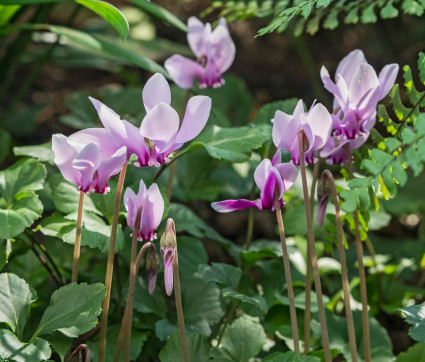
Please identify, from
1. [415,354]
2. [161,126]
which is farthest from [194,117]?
[415,354]

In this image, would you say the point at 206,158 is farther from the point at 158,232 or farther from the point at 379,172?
the point at 379,172

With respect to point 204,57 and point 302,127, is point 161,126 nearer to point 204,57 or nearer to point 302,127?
point 302,127

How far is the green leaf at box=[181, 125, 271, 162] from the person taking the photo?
59.2 inches

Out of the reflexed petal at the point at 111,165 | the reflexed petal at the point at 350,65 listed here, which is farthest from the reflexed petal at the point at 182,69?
the reflexed petal at the point at 111,165

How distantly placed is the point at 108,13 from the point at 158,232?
1.84ft

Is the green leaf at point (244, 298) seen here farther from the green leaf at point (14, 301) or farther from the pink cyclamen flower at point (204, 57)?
the pink cyclamen flower at point (204, 57)

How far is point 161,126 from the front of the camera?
1.22 metres

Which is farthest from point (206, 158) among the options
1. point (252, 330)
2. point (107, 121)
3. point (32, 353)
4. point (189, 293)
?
point (32, 353)

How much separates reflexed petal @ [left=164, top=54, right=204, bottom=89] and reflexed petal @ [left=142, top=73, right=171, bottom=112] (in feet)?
1.69

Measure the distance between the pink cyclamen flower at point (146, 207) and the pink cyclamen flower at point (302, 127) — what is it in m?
0.25

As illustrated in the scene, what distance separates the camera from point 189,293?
1.63 meters

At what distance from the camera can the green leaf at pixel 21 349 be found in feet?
3.85

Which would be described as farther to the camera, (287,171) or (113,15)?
(113,15)

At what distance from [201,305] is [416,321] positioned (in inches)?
21.8
